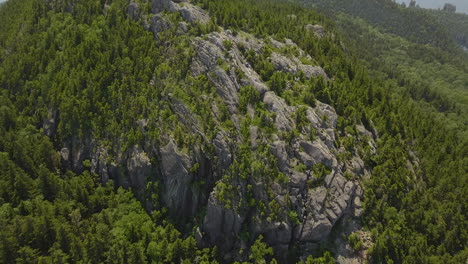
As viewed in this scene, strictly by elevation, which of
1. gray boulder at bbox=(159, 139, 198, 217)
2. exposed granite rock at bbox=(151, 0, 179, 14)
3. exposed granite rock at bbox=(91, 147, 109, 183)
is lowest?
exposed granite rock at bbox=(91, 147, 109, 183)

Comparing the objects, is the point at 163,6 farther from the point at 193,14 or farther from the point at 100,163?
the point at 100,163

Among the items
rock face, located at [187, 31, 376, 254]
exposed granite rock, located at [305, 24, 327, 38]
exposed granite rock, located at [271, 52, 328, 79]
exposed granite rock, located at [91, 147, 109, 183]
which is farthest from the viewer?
exposed granite rock, located at [305, 24, 327, 38]

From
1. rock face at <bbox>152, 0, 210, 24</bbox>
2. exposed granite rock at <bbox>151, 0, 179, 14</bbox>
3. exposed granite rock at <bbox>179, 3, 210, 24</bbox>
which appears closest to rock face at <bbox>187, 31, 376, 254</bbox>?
exposed granite rock at <bbox>179, 3, 210, 24</bbox>

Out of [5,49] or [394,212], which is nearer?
[394,212]

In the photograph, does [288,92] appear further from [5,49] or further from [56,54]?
[5,49]

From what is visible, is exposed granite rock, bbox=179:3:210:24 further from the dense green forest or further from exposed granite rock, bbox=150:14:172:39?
exposed granite rock, bbox=150:14:172:39

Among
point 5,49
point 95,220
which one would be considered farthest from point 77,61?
point 95,220

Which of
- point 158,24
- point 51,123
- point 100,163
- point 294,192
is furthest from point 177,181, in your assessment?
point 158,24
